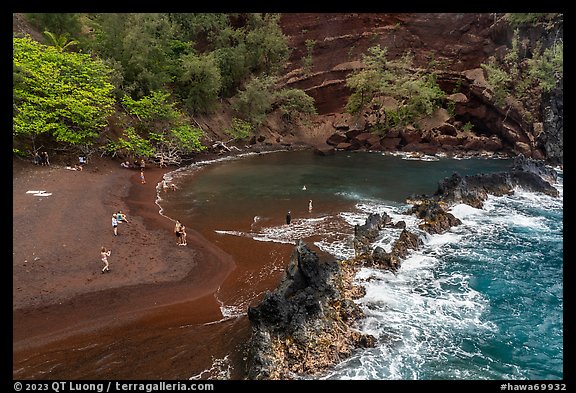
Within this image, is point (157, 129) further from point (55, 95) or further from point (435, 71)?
point (435, 71)

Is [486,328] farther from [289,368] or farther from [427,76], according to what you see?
[427,76]

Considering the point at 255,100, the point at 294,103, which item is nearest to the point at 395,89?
the point at 294,103

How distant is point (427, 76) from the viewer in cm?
6494

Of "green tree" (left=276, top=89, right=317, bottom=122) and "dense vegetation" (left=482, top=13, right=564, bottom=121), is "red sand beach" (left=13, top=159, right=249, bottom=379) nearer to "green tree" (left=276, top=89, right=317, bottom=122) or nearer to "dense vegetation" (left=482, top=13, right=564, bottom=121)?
"green tree" (left=276, top=89, right=317, bottom=122)

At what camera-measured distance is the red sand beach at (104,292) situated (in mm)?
13609

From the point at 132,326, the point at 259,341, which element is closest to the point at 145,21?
the point at 132,326

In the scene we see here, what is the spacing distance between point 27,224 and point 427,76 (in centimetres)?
6252

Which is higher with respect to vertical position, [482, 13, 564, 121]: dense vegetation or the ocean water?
[482, 13, 564, 121]: dense vegetation

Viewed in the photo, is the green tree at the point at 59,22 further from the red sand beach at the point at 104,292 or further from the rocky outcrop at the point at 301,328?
the rocky outcrop at the point at 301,328

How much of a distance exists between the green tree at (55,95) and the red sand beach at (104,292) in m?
9.08

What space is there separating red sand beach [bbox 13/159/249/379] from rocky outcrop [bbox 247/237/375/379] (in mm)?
1883

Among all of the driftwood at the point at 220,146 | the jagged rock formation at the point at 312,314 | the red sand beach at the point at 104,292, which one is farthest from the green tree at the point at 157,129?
the jagged rock formation at the point at 312,314

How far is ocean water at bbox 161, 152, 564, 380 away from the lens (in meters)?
14.5

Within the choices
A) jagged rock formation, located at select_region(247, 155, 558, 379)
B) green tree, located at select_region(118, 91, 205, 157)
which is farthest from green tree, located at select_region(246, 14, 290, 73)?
jagged rock formation, located at select_region(247, 155, 558, 379)
